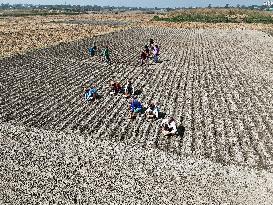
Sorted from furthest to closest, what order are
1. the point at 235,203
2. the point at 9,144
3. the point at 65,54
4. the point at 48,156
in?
the point at 65,54 → the point at 9,144 → the point at 48,156 → the point at 235,203

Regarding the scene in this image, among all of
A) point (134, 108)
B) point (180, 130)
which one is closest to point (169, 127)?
point (180, 130)

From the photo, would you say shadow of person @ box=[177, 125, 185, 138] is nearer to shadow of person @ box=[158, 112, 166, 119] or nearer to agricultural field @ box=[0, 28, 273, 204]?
agricultural field @ box=[0, 28, 273, 204]

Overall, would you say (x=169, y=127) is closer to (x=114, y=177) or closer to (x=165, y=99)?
(x=114, y=177)

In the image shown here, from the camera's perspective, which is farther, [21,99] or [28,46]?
[28,46]

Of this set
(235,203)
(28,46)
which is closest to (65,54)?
(28,46)

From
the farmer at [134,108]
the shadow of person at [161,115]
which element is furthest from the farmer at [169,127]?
the farmer at [134,108]

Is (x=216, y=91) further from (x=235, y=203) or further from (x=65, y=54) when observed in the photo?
(x=65, y=54)
